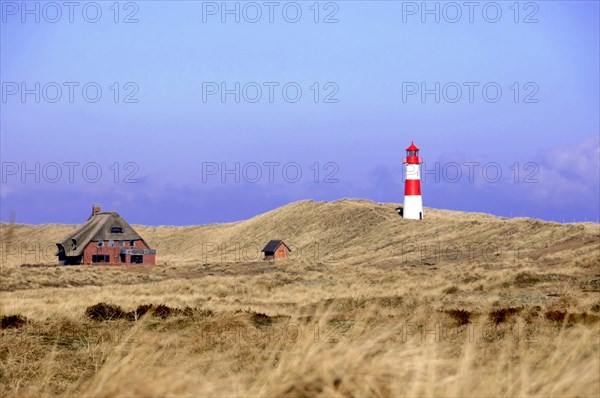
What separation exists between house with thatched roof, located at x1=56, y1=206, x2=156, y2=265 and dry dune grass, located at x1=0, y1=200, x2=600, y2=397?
9786 millimetres

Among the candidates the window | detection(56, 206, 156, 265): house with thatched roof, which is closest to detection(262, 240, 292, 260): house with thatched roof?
detection(56, 206, 156, 265): house with thatched roof

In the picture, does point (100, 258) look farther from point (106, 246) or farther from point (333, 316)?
point (333, 316)

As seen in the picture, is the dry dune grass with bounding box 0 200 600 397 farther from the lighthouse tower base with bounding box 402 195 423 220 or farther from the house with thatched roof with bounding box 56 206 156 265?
the house with thatched roof with bounding box 56 206 156 265

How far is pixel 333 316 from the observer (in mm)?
15000

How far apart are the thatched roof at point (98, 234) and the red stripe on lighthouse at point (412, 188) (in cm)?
2675

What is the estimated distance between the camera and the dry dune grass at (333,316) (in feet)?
14.4

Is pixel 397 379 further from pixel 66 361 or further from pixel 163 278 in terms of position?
pixel 163 278

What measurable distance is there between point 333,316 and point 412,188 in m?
61.7

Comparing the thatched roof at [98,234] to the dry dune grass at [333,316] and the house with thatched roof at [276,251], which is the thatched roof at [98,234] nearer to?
the dry dune grass at [333,316]

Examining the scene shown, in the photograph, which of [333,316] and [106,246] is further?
[106,246]

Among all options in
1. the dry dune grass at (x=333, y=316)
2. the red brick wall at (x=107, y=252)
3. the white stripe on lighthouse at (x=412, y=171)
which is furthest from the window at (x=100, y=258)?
the white stripe on lighthouse at (x=412, y=171)

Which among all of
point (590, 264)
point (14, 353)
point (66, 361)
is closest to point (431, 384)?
point (66, 361)

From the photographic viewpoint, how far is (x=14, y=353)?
381 inches

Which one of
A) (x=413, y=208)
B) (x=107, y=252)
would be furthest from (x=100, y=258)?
(x=413, y=208)
